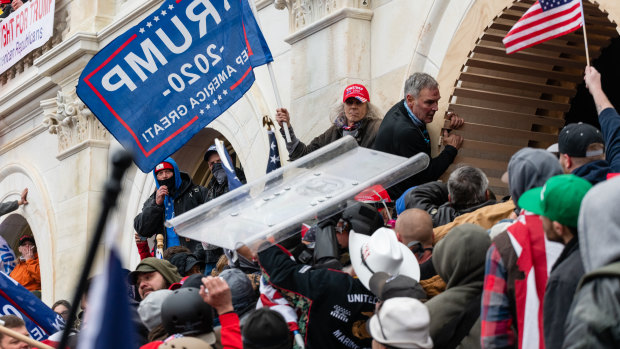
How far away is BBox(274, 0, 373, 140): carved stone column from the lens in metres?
10.1

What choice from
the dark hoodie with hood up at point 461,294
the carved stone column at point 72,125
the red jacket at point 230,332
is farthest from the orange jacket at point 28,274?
the dark hoodie with hood up at point 461,294

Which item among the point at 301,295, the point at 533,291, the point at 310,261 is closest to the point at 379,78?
the point at 310,261

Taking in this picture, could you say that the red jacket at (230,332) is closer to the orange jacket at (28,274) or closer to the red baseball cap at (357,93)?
the red baseball cap at (357,93)

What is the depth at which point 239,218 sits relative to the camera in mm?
5762

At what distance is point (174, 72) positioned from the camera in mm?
8758

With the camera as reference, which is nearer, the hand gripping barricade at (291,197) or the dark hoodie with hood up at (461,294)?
the dark hoodie with hood up at (461,294)

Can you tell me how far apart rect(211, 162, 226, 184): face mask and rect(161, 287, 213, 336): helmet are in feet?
14.0

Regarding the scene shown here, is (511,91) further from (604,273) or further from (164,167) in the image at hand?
(604,273)

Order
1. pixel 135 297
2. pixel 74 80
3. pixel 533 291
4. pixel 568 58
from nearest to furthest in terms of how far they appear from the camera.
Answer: pixel 533 291 < pixel 135 297 < pixel 568 58 < pixel 74 80

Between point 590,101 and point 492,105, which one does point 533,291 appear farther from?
point 590,101

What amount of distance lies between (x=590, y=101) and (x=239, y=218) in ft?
18.7

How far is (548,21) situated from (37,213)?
1092cm

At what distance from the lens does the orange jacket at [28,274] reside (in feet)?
49.9

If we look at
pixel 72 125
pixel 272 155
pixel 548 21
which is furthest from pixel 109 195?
pixel 72 125
